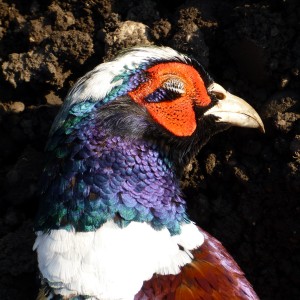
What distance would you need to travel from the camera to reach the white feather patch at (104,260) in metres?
2.31

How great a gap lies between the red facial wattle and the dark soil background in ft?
2.31

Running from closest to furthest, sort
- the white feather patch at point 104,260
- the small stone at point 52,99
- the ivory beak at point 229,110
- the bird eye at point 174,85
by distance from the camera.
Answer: the white feather patch at point 104,260, the bird eye at point 174,85, the ivory beak at point 229,110, the small stone at point 52,99

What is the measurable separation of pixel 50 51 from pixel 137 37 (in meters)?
0.49

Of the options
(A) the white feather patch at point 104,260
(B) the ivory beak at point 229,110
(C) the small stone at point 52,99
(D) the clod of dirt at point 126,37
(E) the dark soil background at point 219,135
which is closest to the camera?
(A) the white feather patch at point 104,260

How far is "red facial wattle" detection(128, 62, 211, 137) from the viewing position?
2.41m

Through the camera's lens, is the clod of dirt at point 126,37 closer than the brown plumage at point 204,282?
No

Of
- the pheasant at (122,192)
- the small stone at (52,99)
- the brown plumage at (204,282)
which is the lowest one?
the small stone at (52,99)

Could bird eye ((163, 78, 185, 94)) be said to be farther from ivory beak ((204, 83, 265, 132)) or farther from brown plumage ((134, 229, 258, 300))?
brown plumage ((134, 229, 258, 300))

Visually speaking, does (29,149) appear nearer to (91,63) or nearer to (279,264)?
(91,63)

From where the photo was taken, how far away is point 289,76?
10.4ft

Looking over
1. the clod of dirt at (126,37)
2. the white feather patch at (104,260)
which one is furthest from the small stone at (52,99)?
the white feather patch at (104,260)

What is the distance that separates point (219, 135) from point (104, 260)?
47.1 inches

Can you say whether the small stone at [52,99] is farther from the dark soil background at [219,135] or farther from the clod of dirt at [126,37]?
the clod of dirt at [126,37]

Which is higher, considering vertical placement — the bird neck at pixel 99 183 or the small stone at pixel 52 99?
the bird neck at pixel 99 183
